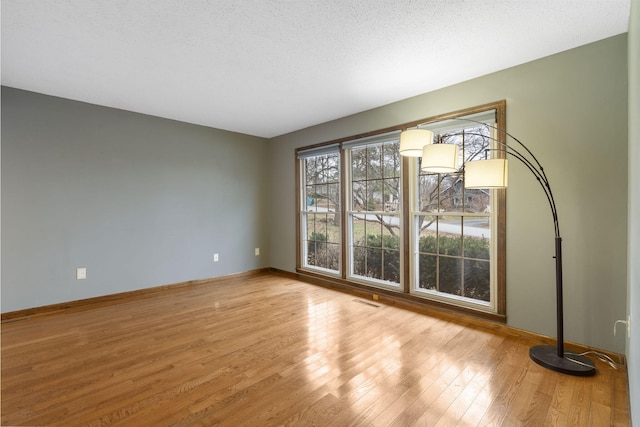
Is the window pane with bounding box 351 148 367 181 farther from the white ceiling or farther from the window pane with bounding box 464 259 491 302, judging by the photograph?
the window pane with bounding box 464 259 491 302

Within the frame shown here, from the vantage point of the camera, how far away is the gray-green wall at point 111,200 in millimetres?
3215

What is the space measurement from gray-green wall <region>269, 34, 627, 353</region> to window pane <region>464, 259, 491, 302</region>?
25 centimetres

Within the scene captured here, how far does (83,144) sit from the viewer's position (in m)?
3.60

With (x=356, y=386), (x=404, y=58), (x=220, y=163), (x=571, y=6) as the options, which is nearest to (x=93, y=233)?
(x=220, y=163)

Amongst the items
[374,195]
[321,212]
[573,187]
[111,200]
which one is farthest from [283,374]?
[111,200]

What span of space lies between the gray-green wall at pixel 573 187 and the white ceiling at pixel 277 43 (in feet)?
0.63

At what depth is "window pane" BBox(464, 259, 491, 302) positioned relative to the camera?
119 inches

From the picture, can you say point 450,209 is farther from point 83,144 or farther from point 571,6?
point 83,144

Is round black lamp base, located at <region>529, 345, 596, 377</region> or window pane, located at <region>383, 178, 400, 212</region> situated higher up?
window pane, located at <region>383, 178, 400, 212</region>

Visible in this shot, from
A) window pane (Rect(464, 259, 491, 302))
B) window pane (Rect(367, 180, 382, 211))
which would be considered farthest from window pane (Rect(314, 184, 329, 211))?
window pane (Rect(464, 259, 491, 302))

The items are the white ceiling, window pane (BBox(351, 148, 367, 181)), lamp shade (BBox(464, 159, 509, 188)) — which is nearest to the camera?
the white ceiling

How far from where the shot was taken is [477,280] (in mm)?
3090

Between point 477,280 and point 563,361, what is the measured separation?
3.25 ft

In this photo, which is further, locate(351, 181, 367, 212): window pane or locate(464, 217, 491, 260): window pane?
locate(351, 181, 367, 212): window pane
